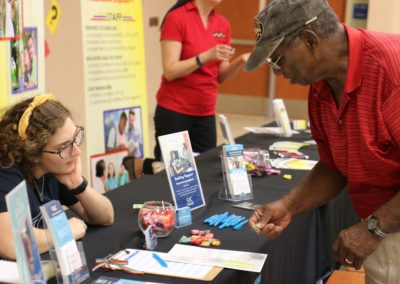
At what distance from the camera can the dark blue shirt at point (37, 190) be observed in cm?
169

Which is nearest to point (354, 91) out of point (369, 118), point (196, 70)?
point (369, 118)

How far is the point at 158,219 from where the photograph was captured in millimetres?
1801

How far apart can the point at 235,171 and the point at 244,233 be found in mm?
424

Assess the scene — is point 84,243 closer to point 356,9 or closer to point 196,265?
point 196,265

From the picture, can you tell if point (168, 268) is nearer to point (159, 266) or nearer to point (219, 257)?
point (159, 266)

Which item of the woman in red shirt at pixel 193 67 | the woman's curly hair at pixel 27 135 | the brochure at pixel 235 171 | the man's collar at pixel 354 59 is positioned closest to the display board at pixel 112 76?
the woman in red shirt at pixel 193 67

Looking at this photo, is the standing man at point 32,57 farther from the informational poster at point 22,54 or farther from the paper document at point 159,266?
the paper document at point 159,266

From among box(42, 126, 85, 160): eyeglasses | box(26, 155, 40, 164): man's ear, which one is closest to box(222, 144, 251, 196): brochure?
box(42, 126, 85, 160): eyeglasses

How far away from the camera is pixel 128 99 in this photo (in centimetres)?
390

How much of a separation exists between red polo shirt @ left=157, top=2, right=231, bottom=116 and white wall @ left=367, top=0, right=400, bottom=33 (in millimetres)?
4001

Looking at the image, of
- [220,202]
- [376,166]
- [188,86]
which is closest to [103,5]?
[188,86]

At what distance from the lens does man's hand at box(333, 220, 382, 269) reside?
5.04 ft

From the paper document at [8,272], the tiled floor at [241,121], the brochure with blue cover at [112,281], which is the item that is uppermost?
the paper document at [8,272]

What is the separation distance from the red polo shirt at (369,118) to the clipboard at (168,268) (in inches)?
18.2
